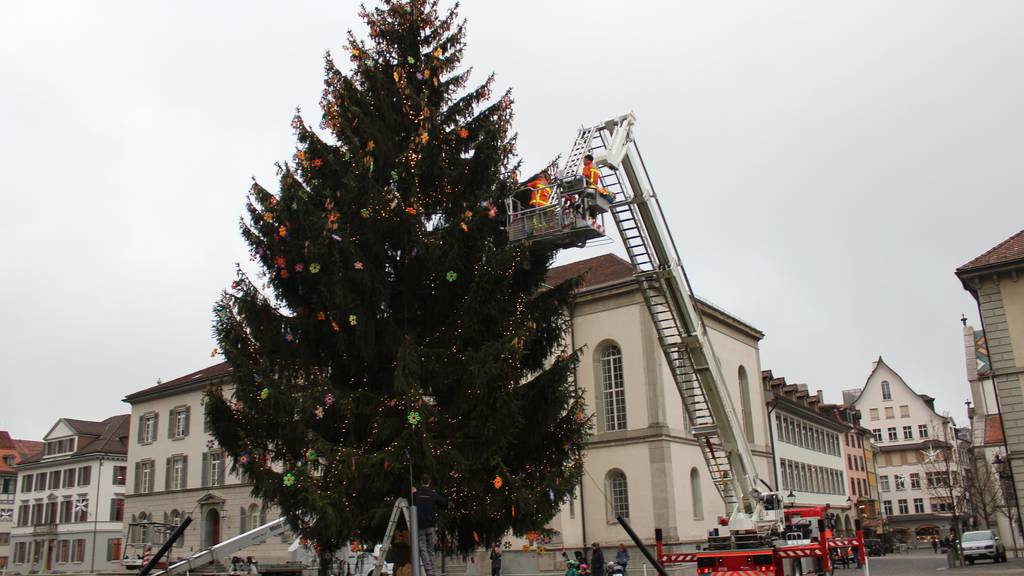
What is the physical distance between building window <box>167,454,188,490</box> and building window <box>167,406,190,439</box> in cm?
135

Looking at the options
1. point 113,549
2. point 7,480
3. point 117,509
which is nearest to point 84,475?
point 117,509

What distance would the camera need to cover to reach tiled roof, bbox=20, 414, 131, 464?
221 feet

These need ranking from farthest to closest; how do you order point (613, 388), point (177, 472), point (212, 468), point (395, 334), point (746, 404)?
Answer: point (177, 472) → point (212, 468) → point (746, 404) → point (613, 388) → point (395, 334)

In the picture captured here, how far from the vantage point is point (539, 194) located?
15648 mm

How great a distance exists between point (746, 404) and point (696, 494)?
862cm

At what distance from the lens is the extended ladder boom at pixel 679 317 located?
1822 cm

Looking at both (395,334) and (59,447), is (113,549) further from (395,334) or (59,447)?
(395,334)

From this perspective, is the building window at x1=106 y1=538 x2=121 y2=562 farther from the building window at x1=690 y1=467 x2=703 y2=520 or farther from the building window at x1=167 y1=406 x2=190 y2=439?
the building window at x1=690 y1=467 x2=703 y2=520

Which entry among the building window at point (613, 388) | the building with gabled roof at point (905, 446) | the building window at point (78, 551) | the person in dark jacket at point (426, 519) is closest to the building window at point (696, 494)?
the building window at point (613, 388)

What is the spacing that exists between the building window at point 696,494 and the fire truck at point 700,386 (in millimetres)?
16667

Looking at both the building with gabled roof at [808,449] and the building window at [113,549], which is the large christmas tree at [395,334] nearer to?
the building with gabled roof at [808,449]

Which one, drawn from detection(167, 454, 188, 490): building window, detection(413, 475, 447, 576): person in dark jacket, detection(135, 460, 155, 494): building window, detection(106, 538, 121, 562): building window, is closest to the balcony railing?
detection(106, 538, 121, 562): building window

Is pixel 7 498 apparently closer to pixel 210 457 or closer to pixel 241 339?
pixel 210 457

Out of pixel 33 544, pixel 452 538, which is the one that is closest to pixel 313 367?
pixel 452 538
